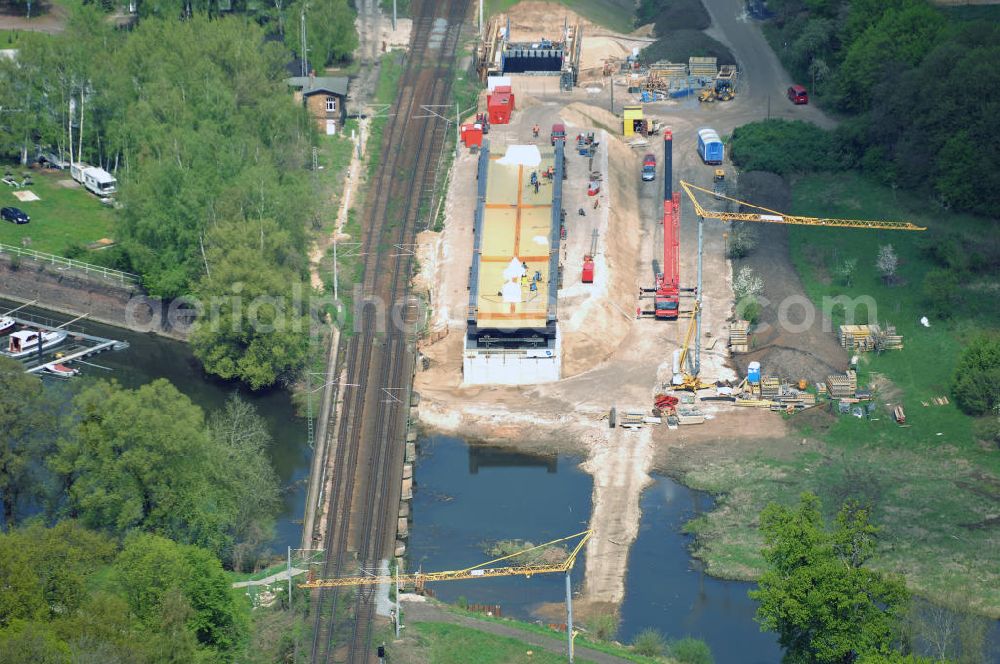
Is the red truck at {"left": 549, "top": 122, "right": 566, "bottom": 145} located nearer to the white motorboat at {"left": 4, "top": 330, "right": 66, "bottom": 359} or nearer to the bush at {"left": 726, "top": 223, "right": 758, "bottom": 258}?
the bush at {"left": 726, "top": 223, "right": 758, "bottom": 258}

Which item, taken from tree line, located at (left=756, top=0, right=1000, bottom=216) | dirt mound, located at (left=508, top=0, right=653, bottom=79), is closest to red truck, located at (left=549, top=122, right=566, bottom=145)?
dirt mound, located at (left=508, top=0, right=653, bottom=79)

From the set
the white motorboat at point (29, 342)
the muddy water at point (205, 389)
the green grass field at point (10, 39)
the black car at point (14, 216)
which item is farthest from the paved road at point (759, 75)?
the green grass field at point (10, 39)

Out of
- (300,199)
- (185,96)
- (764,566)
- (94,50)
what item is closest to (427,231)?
(300,199)

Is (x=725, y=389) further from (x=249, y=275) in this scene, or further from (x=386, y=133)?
(x=386, y=133)

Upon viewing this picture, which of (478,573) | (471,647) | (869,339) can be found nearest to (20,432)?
(478,573)

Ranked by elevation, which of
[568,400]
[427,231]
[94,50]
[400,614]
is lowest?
[400,614]

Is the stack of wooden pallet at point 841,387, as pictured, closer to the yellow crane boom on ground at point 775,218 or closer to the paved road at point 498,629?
the yellow crane boom on ground at point 775,218
